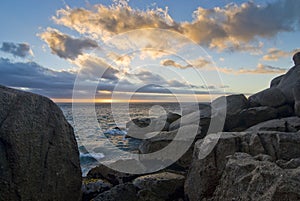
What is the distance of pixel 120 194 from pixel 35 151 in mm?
2997

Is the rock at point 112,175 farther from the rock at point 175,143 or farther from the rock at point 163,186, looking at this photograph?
the rock at point 175,143

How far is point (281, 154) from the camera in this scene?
23.4 ft

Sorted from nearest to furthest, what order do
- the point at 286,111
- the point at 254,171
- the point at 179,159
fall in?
the point at 254,171, the point at 179,159, the point at 286,111

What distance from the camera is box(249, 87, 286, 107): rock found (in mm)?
18281

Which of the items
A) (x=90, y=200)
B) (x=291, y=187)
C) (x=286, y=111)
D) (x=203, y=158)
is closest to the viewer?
(x=291, y=187)

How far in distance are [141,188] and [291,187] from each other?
4760 millimetres

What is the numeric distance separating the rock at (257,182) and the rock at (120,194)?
285cm

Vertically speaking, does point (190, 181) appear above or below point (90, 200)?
above

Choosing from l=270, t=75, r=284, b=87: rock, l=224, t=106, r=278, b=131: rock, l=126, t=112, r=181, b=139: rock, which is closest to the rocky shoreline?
l=224, t=106, r=278, b=131: rock

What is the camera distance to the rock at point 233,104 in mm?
18891

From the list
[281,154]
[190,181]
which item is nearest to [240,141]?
[281,154]

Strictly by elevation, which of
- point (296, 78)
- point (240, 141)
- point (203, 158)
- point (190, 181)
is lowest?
point (190, 181)

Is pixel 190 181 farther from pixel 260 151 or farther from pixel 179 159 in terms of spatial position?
pixel 179 159

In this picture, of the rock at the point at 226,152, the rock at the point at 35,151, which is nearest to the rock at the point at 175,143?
the rock at the point at 226,152
